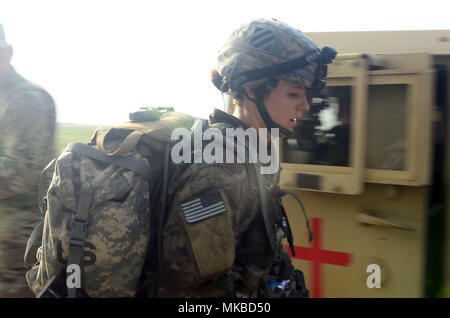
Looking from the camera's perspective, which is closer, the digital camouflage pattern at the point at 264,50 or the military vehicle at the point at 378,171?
the digital camouflage pattern at the point at 264,50

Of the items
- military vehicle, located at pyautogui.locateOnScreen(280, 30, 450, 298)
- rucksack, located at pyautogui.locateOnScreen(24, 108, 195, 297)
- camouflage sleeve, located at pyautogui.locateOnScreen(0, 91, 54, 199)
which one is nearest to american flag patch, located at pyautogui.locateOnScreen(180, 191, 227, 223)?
rucksack, located at pyautogui.locateOnScreen(24, 108, 195, 297)

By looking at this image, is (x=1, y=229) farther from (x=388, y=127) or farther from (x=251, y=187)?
(x=388, y=127)

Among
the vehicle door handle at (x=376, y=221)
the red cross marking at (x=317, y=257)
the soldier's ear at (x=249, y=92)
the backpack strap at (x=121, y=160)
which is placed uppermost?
the soldier's ear at (x=249, y=92)

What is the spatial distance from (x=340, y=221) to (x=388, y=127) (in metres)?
0.55

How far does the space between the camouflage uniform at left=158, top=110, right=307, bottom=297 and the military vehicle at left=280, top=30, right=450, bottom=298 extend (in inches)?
39.0

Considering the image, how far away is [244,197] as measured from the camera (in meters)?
1.33

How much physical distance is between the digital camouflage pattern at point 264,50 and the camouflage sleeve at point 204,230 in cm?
49

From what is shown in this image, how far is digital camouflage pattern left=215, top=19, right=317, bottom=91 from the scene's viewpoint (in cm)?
166

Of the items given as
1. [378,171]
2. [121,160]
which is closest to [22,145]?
[121,160]

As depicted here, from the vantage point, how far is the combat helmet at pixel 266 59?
5.40 feet

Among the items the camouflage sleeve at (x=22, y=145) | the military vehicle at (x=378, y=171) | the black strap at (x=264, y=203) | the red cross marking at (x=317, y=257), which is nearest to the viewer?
the black strap at (x=264, y=203)

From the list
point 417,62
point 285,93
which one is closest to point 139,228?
point 285,93

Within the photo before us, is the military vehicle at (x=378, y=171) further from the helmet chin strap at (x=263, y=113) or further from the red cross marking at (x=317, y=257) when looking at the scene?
the helmet chin strap at (x=263, y=113)

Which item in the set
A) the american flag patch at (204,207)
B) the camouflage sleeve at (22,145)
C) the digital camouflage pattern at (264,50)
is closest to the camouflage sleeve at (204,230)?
the american flag patch at (204,207)
